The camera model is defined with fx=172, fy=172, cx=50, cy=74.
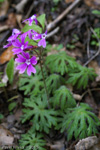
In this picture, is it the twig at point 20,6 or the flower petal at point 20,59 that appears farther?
the twig at point 20,6

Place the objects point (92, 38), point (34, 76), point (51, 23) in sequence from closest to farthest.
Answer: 1. point (34, 76)
2. point (92, 38)
3. point (51, 23)

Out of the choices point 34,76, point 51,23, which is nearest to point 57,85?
point 34,76

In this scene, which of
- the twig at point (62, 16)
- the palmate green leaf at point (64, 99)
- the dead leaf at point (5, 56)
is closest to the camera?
the palmate green leaf at point (64, 99)

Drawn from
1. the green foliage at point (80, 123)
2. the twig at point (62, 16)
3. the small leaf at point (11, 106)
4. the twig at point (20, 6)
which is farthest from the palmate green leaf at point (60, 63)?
the twig at point (20, 6)

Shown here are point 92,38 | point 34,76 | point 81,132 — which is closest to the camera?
point 81,132

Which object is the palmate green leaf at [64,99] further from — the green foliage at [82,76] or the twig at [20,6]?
the twig at [20,6]

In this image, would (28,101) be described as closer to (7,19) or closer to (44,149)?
(44,149)

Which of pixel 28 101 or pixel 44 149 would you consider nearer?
pixel 44 149

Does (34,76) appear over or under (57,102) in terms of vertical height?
over
